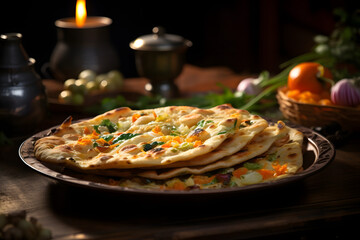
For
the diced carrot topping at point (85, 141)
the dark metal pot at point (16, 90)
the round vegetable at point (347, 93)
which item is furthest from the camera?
the round vegetable at point (347, 93)

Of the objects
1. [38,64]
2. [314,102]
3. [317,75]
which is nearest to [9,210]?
[314,102]

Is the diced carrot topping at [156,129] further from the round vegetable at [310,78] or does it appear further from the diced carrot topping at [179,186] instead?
the round vegetable at [310,78]

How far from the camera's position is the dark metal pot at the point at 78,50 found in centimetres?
328

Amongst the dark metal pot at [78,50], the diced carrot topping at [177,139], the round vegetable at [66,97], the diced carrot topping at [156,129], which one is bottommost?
the round vegetable at [66,97]

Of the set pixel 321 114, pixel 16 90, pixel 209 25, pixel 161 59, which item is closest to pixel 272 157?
pixel 321 114

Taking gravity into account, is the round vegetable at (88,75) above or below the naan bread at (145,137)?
below

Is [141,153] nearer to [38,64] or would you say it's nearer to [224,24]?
[38,64]

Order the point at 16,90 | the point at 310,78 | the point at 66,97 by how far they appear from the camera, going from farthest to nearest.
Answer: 1. the point at 66,97
2. the point at 310,78
3. the point at 16,90

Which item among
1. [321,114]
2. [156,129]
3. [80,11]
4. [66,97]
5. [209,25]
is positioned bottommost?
[209,25]

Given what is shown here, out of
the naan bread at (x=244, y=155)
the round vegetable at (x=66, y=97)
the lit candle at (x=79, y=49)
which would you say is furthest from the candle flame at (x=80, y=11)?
the naan bread at (x=244, y=155)

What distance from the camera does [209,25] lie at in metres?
6.23

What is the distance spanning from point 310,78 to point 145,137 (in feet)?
3.76

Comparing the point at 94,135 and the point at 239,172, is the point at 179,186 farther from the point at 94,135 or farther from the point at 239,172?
the point at 94,135

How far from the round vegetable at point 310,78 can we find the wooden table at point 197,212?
35.1 inches
